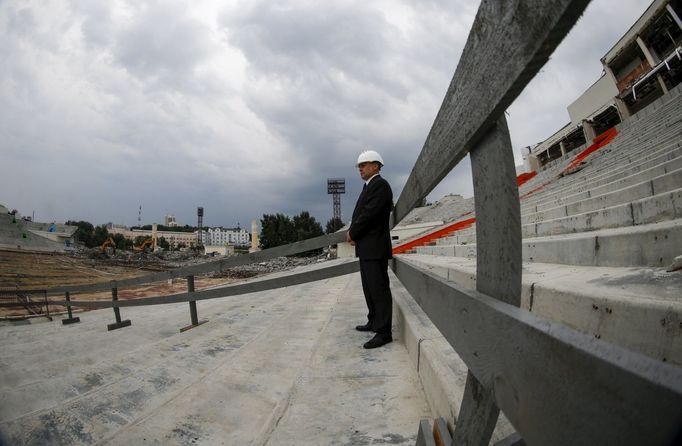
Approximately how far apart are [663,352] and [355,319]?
9.14ft

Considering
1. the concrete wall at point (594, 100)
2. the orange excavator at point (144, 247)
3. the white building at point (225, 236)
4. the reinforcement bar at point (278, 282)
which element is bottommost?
the reinforcement bar at point (278, 282)

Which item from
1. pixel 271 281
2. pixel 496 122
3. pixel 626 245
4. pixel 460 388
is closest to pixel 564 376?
pixel 496 122

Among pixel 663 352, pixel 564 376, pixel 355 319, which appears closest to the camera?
pixel 564 376

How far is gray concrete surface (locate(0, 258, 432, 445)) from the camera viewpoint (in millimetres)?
1474

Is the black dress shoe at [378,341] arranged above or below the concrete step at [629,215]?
below

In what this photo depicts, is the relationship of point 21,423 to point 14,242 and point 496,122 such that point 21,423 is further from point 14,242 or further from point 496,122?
point 14,242

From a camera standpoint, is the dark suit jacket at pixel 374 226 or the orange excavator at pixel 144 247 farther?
the orange excavator at pixel 144 247

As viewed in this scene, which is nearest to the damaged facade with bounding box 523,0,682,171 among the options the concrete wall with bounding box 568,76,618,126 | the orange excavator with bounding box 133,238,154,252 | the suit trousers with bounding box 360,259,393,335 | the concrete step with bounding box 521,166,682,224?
the concrete wall with bounding box 568,76,618,126

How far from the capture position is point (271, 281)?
3160 millimetres

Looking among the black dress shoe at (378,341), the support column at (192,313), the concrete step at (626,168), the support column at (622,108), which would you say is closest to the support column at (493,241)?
the black dress shoe at (378,341)

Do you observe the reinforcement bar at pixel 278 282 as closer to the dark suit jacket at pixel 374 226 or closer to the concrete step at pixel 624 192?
the dark suit jacket at pixel 374 226

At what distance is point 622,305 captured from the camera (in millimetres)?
970

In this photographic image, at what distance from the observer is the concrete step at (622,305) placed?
2.73 ft

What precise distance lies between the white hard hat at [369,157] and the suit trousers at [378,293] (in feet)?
3.61
